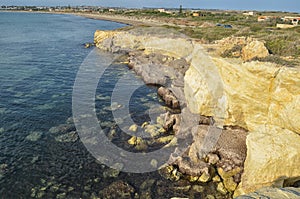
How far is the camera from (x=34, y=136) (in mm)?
17094

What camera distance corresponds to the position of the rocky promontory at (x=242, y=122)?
11875 mm

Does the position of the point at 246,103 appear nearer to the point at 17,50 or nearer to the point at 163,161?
the point at 163,161

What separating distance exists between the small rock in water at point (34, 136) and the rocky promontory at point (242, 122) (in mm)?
9180

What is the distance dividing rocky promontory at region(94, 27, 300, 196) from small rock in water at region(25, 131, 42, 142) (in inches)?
361

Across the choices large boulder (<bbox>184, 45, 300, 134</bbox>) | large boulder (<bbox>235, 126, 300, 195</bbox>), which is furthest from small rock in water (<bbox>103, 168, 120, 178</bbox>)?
large boulder (<bbox>184, 45, 300, 134</bbox>)

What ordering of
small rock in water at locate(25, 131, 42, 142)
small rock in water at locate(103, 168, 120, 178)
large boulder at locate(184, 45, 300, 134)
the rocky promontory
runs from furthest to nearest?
small rock in water at locate(25, 131, 42, 142)
small rock in water at locate(103, 168, 120, 178)
large boulder at locate(184, 45, 300, 134)
the rocky promontory

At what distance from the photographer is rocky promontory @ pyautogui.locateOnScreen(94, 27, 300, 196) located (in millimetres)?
11875

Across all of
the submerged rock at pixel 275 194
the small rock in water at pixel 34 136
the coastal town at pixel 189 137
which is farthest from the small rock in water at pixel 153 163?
the small rock in water at pixel 34 136

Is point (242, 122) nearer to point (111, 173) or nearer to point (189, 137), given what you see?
point (189, 137)

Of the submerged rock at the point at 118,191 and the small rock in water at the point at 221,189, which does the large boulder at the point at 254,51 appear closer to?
the small rock in water at the point at 221,189

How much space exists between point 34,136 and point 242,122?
46.8ft

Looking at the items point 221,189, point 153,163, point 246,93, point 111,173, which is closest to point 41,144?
point 111,173

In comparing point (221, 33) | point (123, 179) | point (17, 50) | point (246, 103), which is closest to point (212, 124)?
point (246, 103)

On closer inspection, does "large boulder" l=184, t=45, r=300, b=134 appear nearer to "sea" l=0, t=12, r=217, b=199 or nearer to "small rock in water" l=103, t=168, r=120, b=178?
"sea" l=0, t=12, r=217, b=199
